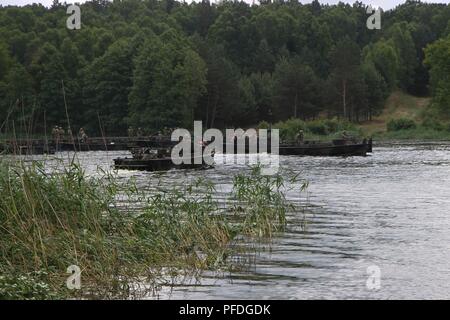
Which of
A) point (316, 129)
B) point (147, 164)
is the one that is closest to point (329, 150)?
point (147, 164)

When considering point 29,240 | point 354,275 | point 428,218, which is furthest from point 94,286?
point 428,218

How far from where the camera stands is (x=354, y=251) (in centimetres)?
2014

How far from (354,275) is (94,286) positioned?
6.01 meters

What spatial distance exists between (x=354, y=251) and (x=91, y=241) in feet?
25.4

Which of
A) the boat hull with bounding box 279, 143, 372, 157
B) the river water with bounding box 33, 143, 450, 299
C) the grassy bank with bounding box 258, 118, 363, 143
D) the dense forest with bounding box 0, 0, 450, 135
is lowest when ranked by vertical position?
the river water with bounding box 33, 143, 450, 299

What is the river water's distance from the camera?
15.9 m

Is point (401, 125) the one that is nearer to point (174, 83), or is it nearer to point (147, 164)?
point (174, 83)

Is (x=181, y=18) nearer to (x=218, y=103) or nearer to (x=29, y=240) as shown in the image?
(x=218, y=103)

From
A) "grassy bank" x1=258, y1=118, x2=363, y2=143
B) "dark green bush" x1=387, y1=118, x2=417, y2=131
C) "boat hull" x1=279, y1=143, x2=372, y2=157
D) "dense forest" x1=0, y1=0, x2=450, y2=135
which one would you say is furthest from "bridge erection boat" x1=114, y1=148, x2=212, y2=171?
"dark green bush" x1=387, y1=118, x2=417, y2=131

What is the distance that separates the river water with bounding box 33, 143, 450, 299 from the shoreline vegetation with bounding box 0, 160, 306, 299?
817 mm

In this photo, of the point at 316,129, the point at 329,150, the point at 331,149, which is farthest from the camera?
the point at 316,129

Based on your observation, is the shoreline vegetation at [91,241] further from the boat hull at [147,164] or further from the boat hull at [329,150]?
the boat hull at [329,150]

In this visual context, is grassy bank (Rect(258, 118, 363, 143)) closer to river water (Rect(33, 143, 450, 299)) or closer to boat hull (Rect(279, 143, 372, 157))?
boat hull (Rect(279, 143, 372, 157))
